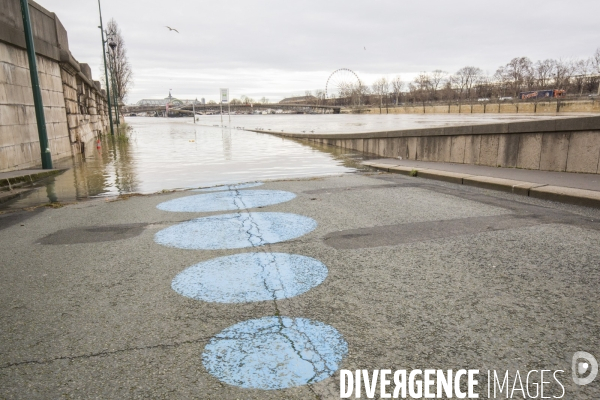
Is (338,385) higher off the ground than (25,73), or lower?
lower

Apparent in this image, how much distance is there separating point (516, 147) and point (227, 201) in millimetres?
7497

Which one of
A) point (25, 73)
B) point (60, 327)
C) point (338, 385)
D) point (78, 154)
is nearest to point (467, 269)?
point (338, 385)

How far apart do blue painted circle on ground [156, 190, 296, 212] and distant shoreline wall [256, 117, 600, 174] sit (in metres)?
6.13

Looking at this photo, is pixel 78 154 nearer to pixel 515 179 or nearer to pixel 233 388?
pixel 515 179

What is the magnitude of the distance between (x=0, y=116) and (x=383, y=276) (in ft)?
38.0

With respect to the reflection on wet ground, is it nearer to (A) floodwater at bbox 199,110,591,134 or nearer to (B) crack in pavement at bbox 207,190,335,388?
(B) crack in pavement at bbox 207,190,335,388

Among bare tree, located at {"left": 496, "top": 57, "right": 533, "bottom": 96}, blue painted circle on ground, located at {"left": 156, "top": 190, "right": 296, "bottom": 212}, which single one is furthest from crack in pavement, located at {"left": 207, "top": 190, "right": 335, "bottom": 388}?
bare tree, located at {"left": 496, "top": 57, "right": 533, "bottom": 96}

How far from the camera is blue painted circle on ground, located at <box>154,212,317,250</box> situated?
5035 millimetres

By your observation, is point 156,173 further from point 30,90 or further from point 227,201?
point 227,201

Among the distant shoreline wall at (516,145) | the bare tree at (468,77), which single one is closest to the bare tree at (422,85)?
the bare tree at (468,77)

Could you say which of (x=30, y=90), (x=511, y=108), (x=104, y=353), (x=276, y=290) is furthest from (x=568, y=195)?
(x=511, y=108)

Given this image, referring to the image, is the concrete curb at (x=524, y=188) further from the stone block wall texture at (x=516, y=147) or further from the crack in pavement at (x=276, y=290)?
the crack in pavement at (x=276, y=290)

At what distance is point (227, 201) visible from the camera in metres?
7.82

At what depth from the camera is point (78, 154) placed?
19.3m
